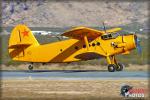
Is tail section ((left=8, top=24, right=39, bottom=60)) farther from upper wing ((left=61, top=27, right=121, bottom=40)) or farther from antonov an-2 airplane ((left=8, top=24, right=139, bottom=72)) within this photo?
upper wing ((left=61, top=27, right=121, bottom=40))

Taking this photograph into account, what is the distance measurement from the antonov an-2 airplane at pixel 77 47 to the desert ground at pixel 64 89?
26.8ft

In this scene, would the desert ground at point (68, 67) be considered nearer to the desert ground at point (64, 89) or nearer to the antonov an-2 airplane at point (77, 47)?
the antonov an-2 airplane at point (77, 47)

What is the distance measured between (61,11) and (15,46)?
4317 inches

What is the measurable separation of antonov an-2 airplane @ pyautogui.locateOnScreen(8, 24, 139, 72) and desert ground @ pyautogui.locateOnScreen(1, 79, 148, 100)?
818cm

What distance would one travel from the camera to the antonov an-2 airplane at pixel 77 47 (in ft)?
119

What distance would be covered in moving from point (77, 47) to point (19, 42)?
182 inches

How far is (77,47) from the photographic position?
37.2 meters

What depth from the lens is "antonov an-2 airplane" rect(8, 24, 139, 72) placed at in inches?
1426

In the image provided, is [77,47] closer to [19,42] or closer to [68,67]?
[68,67]

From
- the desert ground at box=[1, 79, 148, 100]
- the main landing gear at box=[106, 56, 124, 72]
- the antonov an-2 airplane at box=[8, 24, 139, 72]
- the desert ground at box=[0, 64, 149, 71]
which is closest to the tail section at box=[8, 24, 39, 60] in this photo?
the antonov an-2 airplane at box=[8, 24, 139, 72]

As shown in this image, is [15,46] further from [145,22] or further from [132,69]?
[145,22]

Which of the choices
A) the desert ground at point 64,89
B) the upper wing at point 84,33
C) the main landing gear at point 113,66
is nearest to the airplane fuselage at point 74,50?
the upper wing at point 84,33

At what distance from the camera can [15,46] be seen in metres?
38.5

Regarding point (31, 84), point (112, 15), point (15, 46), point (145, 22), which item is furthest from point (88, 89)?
point (112, 15)
